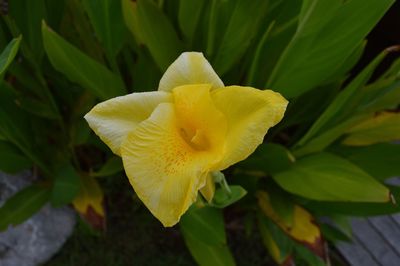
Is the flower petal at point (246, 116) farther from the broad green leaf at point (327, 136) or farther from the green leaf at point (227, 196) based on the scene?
the broad green leaf at point (327, 136)

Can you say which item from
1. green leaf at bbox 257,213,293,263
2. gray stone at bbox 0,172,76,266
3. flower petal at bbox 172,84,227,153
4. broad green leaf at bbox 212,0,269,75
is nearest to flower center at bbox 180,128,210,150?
flower petal at bbox 172,84,227,153

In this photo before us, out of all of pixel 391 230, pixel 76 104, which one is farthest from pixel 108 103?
pixel 391 230

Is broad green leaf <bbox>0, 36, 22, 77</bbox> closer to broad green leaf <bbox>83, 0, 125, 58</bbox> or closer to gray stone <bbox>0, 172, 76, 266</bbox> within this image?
broad green leaf <bbox>83, 0, 125, 58</bbox>

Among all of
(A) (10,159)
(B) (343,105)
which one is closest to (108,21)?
(A) (10,159)

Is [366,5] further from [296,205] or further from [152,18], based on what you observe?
[296,205]

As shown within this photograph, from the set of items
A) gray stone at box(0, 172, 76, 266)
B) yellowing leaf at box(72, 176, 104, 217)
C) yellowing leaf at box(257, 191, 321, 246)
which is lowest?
gray stone at box(0, 172, 76, 266)

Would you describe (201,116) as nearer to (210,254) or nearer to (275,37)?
(275,37)

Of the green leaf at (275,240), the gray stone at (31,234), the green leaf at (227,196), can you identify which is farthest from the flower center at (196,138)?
the gray stone at (31,234)
